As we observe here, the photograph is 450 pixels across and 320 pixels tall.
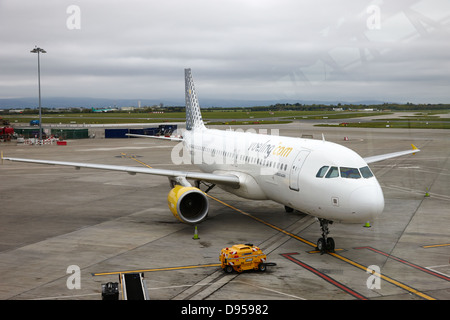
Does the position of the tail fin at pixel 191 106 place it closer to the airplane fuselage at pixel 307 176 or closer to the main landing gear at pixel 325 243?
the airplane fuselage at pixel 307 176

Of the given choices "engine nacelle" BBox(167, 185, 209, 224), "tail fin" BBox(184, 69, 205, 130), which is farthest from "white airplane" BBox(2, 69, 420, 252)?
"tail fin" BBox(184, 69, 205, 130)

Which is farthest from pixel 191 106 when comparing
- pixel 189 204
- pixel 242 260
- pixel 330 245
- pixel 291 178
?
pixel 242 260

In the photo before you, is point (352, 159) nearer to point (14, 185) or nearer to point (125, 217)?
point (125, 217)

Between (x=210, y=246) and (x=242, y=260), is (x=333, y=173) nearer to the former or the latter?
(x=242, y=260)

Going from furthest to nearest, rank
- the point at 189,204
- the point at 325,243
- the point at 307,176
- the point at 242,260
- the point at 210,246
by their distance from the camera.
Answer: the point at 189,204 → the point at 210,246 → the point at 325,243 → the point at 307,176 → the point at 242,260

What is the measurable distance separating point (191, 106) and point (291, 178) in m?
21.4

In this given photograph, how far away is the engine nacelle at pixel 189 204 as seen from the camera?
78.0 feet

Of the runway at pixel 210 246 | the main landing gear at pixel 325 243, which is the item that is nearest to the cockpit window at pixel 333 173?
the main landing gear at pixel 325 243

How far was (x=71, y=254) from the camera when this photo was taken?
20.3 m

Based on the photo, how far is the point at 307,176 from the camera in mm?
20266

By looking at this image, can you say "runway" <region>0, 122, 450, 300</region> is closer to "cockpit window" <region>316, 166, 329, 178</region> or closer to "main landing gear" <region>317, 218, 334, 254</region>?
"main landing gear" <region>317, 218, 334, 254</region>

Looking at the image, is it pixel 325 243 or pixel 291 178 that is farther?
pixel 291 178

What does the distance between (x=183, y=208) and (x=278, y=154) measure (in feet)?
20.5
